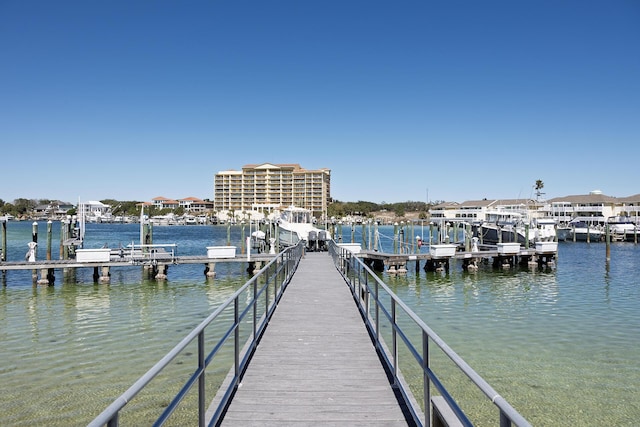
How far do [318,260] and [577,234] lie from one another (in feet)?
196

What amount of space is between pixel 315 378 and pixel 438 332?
793 cm

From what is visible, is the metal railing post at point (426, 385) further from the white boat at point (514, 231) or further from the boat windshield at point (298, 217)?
the white boat at point (514, 231)

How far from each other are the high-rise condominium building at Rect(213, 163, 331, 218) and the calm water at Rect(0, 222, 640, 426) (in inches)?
5730

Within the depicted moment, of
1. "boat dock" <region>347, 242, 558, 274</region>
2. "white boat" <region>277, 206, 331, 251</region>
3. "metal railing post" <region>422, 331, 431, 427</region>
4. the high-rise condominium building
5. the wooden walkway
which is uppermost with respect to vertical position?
the high-rise condominium building

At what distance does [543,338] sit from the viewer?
12.2 m

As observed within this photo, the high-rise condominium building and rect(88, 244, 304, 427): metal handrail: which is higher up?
the high-rise condominium building

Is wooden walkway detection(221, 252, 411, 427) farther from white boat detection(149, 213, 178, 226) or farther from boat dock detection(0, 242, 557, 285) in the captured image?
white boat detection(149, 213, 178, 226)

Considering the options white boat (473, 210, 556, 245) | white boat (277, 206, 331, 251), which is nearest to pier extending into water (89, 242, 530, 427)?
white boat (277, 206, 331, 251)

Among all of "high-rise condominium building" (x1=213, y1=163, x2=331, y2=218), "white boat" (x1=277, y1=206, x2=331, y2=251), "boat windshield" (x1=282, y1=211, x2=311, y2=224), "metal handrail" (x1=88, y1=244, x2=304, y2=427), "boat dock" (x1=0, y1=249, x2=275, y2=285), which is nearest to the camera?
"metal handrail" (x1=88, y1=244, x2=304, y2=427)

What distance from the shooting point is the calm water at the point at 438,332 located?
7.78 metres

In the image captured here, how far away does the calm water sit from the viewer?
778cm

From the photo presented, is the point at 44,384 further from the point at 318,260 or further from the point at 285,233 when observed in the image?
the point at 285,233

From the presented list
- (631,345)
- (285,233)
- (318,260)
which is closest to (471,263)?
(318,260)

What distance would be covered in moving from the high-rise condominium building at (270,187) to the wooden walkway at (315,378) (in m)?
158
